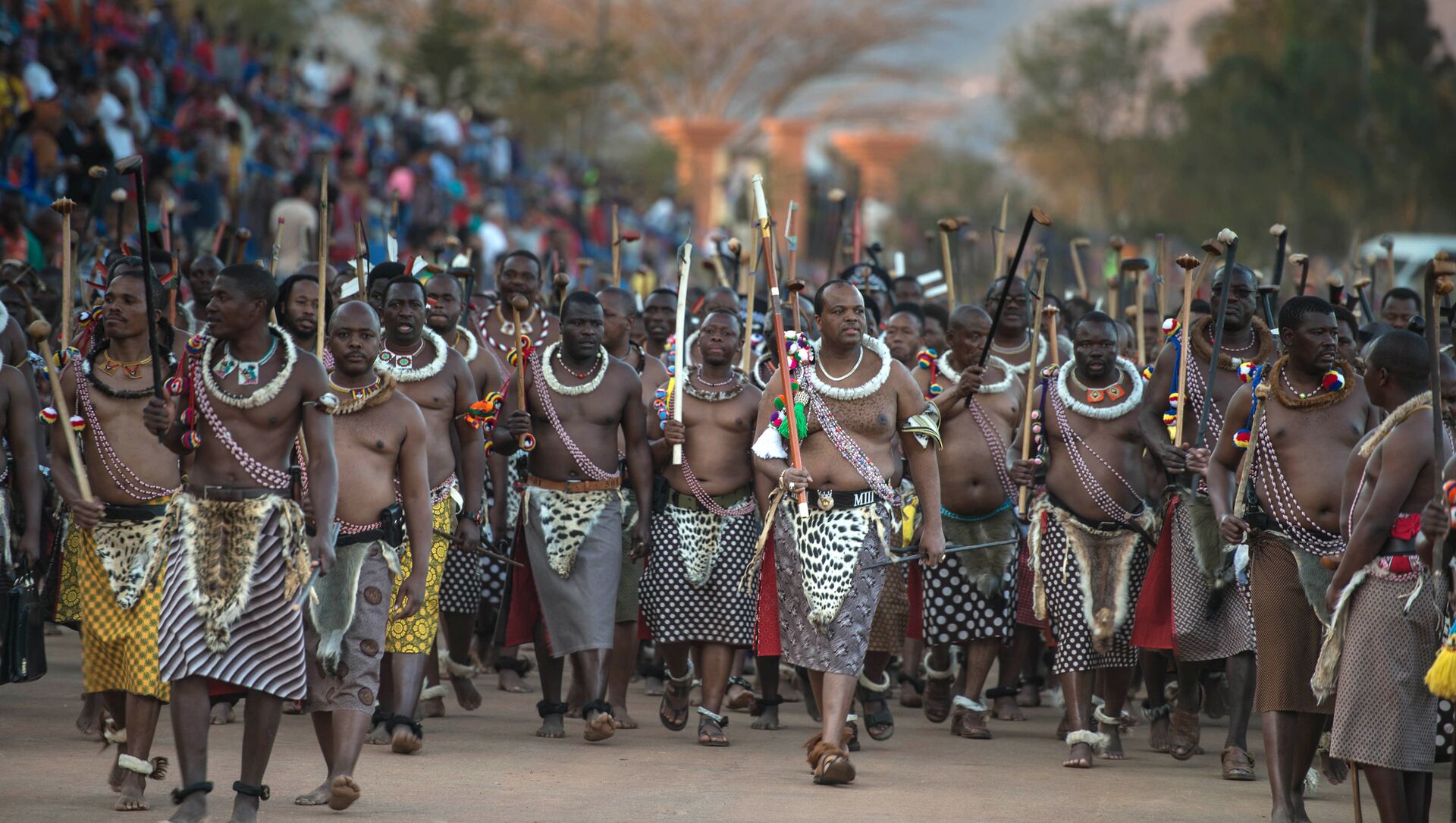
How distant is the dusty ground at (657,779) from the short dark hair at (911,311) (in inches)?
89.0

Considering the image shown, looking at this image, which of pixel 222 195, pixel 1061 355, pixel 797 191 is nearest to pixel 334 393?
pixel 1061 355

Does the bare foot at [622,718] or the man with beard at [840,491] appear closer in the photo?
the man with beard at [840,491]

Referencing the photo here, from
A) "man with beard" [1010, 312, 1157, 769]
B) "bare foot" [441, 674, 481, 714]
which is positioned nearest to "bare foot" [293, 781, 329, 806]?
"bare foot" [441, 674, 481, 714]

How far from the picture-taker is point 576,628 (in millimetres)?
8836

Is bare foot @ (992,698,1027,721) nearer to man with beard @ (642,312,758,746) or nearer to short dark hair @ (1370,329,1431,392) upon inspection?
man with beard @ (642,312,758,746)

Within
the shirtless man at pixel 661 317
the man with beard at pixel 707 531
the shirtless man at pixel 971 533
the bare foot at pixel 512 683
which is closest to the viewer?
the man with beard at pixel 707 531

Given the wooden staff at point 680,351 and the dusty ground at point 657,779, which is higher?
the wooden staff at point 680,351

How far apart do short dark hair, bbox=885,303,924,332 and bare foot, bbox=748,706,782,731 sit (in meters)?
2.29

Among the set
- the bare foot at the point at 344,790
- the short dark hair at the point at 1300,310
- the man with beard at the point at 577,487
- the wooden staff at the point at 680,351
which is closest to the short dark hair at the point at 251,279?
the bare foot at the point at 344,790

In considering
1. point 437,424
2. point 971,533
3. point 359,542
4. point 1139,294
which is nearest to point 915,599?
point 971,533

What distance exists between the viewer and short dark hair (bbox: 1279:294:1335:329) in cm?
706

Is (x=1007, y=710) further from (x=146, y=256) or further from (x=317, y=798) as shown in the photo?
(x=146, y=256)

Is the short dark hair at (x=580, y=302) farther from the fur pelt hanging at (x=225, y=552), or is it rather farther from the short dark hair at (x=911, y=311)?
the fur pelt hanging at (x=225, y=552)

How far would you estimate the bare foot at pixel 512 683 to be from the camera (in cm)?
1066
